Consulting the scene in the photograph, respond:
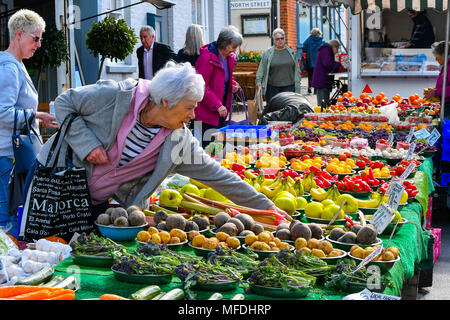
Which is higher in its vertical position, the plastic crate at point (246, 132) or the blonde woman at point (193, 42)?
the blonde woman at point (193, 42)

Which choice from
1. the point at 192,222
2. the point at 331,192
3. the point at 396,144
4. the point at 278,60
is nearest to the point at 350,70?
the point at 278,60

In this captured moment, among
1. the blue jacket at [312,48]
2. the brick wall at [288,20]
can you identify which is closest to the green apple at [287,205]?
the blue jacket at [312,48]

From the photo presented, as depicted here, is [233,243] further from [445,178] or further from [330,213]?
[445,178]

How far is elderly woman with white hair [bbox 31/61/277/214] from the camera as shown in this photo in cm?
323

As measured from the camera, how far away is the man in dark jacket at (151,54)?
32.1 ft

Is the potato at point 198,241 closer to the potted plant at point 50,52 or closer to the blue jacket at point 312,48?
the potted plant at point 50,52

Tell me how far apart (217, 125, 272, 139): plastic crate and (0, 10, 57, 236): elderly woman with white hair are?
96.6 inches

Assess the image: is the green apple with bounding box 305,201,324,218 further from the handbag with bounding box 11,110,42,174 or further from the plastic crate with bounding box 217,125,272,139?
the plastic crate with bounding box 217,125,272,139

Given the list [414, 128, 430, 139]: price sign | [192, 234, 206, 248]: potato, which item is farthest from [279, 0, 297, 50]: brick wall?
[192, 234, 206, 248]: potato

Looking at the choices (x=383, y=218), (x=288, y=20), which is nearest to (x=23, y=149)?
(x=383, y=218)

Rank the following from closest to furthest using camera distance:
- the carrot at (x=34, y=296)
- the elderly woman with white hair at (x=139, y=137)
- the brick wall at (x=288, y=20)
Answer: the carrot at (x=34, y=296) → the elderly woman with white hair at (x=139, y=137) → the brick wall at (x=288, y=20)

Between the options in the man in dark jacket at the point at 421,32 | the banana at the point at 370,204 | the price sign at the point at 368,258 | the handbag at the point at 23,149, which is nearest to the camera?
the price sign at the point at 368,258

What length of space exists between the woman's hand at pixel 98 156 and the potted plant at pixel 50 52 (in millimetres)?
6274

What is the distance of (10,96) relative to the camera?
416cm
